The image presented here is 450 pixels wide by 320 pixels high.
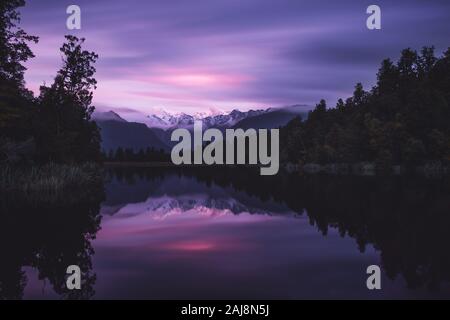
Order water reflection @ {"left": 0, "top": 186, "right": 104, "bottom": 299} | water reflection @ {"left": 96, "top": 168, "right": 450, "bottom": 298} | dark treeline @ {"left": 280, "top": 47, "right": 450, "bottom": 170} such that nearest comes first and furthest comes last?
water reflection @ {"left": 96, "top": 168, "right": 450, "bottom": 298}
water reflection @ {"left": 0, "top": 186, "right": 104, "bottom": 299}
dark treeline @ {"left": 280, "top": 47, "right": 450, "bottom": 170}

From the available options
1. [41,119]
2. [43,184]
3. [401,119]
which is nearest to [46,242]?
[43,184]

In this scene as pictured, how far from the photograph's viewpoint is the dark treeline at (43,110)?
3250cm

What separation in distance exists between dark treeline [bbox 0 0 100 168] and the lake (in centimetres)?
932

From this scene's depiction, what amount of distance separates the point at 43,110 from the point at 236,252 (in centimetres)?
3437

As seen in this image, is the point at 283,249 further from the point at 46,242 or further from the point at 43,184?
the point at 43,184

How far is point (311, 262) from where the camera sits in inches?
648

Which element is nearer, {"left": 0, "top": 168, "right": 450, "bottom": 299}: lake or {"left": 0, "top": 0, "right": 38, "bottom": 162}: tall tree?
{"left": 0, "top": 168, "right": 450, "bottom": 299}: lake

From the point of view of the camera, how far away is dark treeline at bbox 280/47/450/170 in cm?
7881

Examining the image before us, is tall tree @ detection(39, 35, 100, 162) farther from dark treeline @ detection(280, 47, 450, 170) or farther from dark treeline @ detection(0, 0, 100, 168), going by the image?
dark treeline @ detection(280, 47, 450, 170)

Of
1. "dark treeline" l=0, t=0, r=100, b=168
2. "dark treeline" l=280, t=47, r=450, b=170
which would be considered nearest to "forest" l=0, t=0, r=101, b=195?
"dark treeline" l=0, t=0, r=100, b=168

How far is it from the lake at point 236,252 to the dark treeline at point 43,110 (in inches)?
367

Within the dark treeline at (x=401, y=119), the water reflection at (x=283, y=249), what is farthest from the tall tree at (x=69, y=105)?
the dark treeline at (x=401, y=119)

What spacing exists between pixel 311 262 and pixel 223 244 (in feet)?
16.9

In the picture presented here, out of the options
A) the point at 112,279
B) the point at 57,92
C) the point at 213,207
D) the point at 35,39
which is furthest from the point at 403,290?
the point at 57,92
